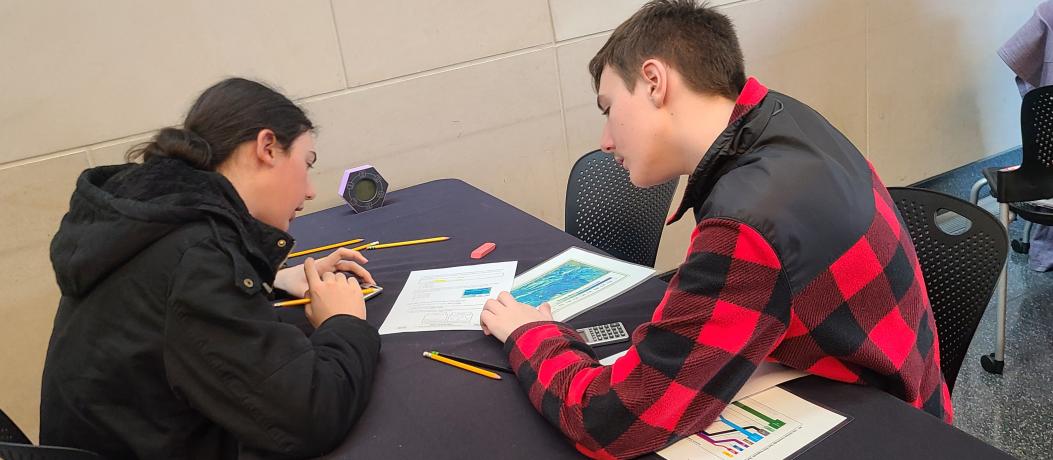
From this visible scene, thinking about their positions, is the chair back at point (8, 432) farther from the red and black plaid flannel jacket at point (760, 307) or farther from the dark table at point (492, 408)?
the red and black plaid flannel jacket at point (760, 307)

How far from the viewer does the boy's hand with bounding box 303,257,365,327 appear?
1406 millimetres

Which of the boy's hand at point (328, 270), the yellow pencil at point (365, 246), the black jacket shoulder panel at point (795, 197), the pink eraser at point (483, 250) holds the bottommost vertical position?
the pink eraser at point (483, 250)

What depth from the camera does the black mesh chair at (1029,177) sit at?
94.3 inches

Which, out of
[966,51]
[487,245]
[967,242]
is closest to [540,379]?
[487,245]

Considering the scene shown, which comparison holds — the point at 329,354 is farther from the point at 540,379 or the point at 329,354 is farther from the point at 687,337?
the point at 687,337

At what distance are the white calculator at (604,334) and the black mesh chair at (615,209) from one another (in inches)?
35.0

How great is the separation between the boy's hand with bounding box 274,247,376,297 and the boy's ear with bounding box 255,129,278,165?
0.39 meters

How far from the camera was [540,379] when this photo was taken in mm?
1100

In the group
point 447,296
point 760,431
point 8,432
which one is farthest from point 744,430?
point 8,432

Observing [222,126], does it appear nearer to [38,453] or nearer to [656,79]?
[38,453]

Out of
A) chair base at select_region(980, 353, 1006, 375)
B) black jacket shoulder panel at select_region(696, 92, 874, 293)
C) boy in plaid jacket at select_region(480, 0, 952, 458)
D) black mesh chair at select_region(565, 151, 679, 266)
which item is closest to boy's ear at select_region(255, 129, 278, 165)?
boy in plaid jacket at select_region(480, 0, 952, 458)

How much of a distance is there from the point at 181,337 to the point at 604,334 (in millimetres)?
656

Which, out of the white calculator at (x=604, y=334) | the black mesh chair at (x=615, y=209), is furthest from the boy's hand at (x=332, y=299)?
the black mesh chair at (x=615, y=209)

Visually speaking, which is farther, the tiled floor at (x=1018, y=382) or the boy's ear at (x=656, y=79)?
the tiled floor at (x=1018, y=382)
